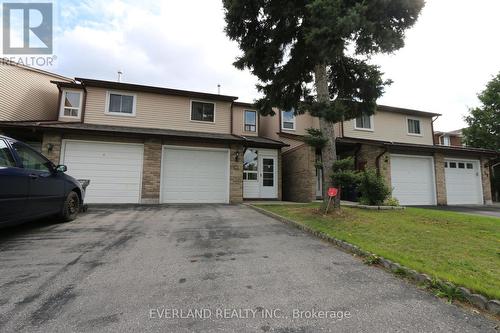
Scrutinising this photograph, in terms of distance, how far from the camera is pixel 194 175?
11125 mm

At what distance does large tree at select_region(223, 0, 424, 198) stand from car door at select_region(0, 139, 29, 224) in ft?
20.6

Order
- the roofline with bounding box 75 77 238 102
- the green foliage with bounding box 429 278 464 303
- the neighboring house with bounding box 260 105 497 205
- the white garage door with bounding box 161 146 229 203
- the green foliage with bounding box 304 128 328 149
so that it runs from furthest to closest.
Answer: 1. the neighboring house with bounding box 260 105 497 205
2. the roofline with bounding box 75 77 238 102
3. the white garage door with bounding box 161 146 229 203
4. the green foliage with bounding box 304 128 328 149
5. the green foliage with bounding box 429 278 464 303

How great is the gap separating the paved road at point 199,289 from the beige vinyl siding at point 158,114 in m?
8.38

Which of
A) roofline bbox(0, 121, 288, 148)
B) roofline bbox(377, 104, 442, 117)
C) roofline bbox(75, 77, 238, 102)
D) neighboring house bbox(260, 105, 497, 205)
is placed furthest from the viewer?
roofline bbox(377, 104, 442, 117)

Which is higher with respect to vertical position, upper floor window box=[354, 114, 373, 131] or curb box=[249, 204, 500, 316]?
upper floor window box=[354, 114, 373, 131]

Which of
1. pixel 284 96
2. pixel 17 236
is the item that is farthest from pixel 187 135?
pixel 17 236

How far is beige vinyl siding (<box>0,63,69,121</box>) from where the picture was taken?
11250 mm

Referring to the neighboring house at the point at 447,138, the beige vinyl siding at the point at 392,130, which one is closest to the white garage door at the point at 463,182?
the beige vinyl siding at the point at 392,130

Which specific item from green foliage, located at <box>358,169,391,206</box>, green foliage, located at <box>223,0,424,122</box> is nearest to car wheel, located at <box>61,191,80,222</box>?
green foliage, located at <box>223,0,424,122</box>

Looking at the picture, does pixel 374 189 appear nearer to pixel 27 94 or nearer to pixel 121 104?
pixel 121 104

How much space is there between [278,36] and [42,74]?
13913mm

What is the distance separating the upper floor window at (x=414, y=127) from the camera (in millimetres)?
16656

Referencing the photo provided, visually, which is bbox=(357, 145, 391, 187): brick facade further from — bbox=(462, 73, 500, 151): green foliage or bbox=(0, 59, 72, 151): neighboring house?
bbox=(0, 59, 72, 151): neighboring house

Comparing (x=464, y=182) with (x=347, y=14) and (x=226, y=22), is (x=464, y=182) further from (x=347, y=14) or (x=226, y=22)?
(x=226, y=22)
